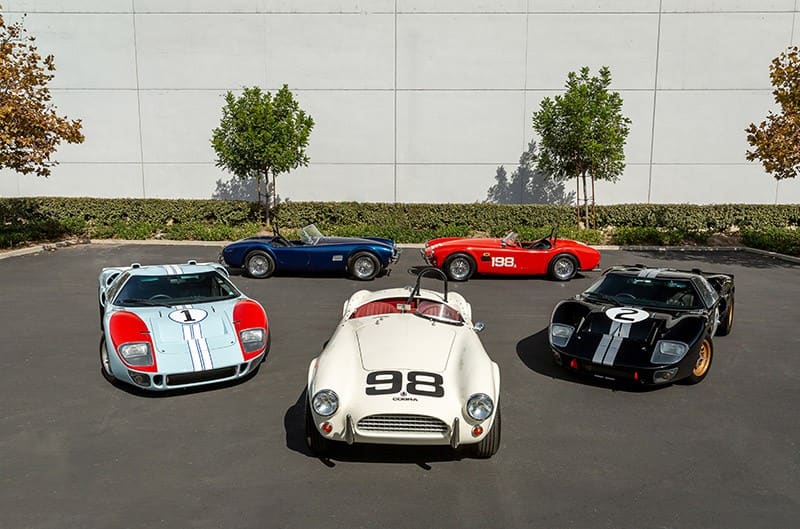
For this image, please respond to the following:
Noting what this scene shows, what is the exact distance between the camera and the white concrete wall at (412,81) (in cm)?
2186

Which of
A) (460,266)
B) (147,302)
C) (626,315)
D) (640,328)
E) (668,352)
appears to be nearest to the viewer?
(668,352)

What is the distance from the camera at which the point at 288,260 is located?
13.7 metres

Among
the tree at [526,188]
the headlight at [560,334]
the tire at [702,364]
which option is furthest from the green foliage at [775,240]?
the headlight at [560,334]

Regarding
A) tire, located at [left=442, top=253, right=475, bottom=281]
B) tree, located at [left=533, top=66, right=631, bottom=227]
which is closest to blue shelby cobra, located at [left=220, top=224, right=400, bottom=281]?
tire, located at [left=442, top=253, right=475, bottom=281]

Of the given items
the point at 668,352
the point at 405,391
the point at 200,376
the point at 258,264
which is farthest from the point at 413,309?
the point at 258,264

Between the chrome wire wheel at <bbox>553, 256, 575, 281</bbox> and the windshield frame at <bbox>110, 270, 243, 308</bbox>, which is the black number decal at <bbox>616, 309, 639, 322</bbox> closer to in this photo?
the windshield frame at <bbox>110, 270, 243, 308</bbox>

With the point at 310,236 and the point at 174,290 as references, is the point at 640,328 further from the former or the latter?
the point at 310,236

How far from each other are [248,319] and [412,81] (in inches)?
658

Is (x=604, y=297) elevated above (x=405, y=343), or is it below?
above

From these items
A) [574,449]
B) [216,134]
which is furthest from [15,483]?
[216,134]

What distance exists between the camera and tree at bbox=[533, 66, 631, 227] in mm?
19297

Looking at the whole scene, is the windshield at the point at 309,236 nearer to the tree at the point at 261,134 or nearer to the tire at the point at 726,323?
the tree at the point at 261,134

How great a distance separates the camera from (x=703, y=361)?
7305mm

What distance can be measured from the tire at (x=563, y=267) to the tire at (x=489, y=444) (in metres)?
8.90
